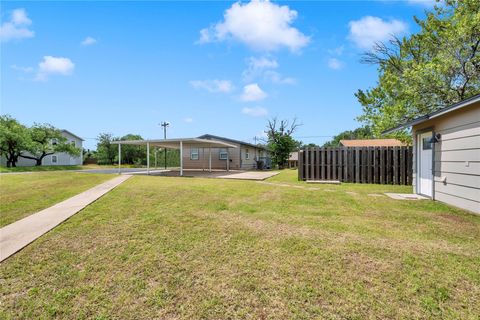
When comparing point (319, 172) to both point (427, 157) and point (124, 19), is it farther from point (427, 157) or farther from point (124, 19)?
point (124, 19)

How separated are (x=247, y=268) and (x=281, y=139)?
24.4m

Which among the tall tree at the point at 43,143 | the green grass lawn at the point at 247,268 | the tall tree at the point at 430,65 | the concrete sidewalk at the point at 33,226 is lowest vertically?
the green grass lawn at the point at 247,268

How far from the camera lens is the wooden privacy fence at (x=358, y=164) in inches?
422

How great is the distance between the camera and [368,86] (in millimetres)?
14688

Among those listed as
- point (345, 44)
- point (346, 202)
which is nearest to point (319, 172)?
point (346, 202)

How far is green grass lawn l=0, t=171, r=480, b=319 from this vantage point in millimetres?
2117

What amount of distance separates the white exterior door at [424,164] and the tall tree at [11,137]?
100 feet

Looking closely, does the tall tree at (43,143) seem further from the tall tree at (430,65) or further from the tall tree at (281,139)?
the tall tree at (430,65)

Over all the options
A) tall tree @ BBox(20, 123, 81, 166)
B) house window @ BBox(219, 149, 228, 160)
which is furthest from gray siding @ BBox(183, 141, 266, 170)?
tall tree @ BBox(20, 123, 81, 166)

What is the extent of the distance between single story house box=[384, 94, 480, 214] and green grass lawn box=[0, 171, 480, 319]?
1338 millimetres

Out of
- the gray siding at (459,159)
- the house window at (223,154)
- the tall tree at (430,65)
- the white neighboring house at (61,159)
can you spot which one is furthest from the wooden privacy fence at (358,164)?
the white neighboring house at (61,159)

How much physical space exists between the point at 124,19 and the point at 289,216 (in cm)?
933

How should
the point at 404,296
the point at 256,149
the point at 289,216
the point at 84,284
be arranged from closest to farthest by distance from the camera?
the point at 404,296 < the point at 84,284 < the point at 289,216 < the point at 256,149

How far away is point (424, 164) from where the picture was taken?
7.63 m
